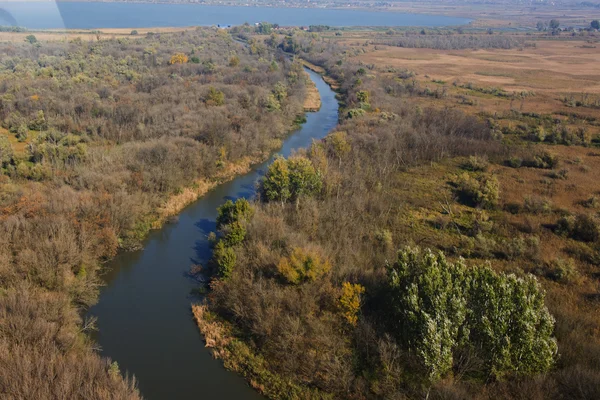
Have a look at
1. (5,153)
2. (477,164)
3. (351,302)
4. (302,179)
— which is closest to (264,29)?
(477,164)

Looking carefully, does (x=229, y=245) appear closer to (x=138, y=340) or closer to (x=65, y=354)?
(x=138, y=340)

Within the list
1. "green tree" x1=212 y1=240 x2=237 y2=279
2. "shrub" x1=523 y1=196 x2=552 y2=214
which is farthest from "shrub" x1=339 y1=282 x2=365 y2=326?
"shrub" x1=523 y1=196 x2=552 y2=214

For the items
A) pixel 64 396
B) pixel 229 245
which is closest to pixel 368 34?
pixel 229 245

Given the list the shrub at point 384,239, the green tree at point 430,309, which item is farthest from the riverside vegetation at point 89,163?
the shrub at point 384,239

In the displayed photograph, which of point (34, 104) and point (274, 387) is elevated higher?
point (34, 104)

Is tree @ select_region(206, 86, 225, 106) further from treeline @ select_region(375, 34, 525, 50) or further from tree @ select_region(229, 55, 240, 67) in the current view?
treeline @ select_region(375, 34, 525, 50)

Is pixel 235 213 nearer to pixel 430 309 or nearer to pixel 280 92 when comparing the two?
pixel 430 309


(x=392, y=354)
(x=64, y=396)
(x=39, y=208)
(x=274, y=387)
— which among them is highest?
(x=39, y=208)
